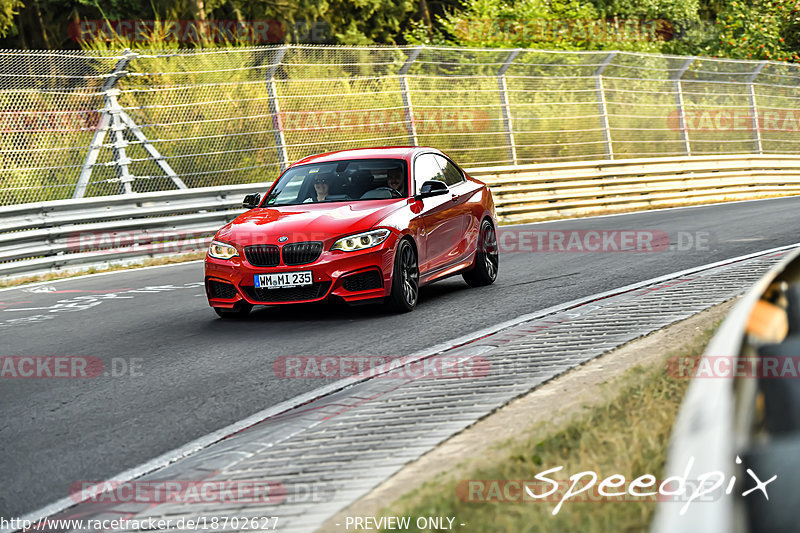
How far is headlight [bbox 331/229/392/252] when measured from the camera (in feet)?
30.5

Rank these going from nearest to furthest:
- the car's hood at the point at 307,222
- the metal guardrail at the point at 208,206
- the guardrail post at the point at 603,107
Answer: the car's hood at the point at 307,222 < the metal guardrail at the point at 208,206 < the guardrail post at the point at 603,107

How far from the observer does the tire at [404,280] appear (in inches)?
372

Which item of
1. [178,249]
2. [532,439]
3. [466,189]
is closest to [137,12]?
[178,249]

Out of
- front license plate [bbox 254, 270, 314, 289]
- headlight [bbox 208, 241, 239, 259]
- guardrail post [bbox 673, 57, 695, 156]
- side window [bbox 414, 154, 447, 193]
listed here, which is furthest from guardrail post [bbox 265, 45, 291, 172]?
guardrail post [bbox 673, 57, 695, 156]

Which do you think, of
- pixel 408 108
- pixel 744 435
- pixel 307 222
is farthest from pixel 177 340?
pixel 408 108

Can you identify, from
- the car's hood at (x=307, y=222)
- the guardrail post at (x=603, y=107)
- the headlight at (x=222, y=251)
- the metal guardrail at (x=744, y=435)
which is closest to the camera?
the metal guardrail at (x=744, y=435)

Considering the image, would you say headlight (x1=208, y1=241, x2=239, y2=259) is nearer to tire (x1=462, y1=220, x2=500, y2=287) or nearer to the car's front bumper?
the car's front bumper

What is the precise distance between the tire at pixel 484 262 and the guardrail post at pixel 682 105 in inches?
637

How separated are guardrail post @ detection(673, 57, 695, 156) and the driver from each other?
17602 mm

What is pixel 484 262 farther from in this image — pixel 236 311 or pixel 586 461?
pixel 586 461

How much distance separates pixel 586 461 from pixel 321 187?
6514 millimetres

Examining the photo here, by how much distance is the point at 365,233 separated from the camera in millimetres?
9344

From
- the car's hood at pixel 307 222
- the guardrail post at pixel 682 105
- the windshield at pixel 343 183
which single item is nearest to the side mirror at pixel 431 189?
the windshield at pixel 343 183

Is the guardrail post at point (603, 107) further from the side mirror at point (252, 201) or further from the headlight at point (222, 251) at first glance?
the headlight at point (222, 251)
